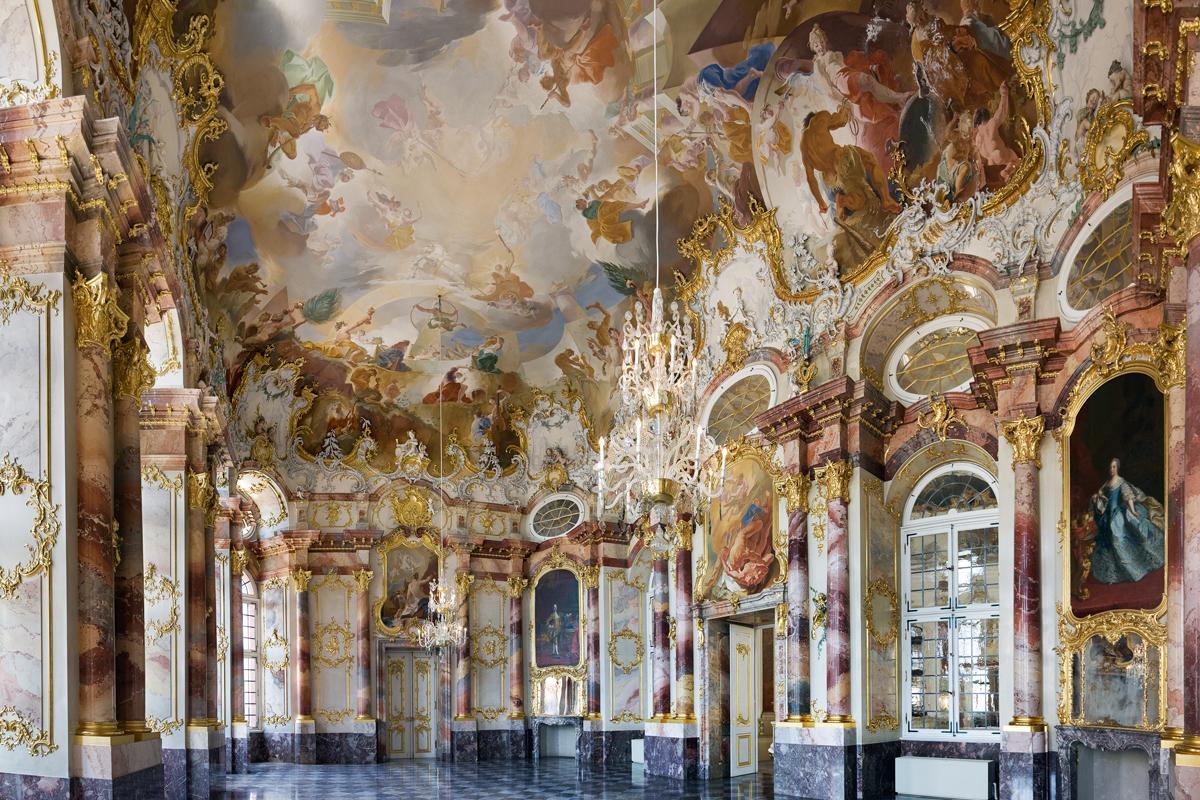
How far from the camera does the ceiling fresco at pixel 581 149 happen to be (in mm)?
14672

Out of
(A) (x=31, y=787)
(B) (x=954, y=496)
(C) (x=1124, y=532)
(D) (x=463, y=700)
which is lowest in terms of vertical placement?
(D) (x=463, y=700)

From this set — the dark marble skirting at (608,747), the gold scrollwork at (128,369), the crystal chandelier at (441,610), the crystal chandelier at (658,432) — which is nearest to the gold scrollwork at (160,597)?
the gold scrollwork at (128,369)

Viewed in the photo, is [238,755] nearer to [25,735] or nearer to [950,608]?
[25,735]

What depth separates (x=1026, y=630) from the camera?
13555 millimetres

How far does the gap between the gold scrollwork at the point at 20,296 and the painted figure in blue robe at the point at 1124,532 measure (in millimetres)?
11327

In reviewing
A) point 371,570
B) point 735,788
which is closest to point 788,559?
point 735,788

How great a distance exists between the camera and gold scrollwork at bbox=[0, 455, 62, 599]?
387 inches

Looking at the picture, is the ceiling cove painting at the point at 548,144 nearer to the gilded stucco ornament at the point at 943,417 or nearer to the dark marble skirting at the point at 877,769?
the gilded stucco ornament at the point at 943,417

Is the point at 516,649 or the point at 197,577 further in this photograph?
the point at 516,649

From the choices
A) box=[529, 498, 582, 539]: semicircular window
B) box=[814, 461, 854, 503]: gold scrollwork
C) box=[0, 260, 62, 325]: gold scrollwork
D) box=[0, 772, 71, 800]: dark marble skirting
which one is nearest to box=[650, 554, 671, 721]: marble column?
box=[529, 498, 582, 539]: semicircular window

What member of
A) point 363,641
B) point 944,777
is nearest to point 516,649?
point 363,641

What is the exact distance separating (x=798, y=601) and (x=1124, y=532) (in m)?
5.42

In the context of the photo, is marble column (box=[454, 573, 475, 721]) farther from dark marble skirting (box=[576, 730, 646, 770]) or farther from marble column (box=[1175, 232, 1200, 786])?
marble column (box=[1175, 232, 1200, 786])

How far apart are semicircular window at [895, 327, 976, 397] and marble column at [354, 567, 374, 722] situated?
50.9ft
